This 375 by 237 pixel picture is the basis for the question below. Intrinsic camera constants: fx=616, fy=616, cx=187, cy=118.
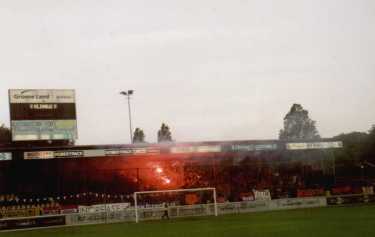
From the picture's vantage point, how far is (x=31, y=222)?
41.3m

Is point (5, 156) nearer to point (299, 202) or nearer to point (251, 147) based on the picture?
point (251, 147)

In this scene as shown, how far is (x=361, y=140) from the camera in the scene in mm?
107000

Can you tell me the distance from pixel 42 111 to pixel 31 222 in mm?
8368

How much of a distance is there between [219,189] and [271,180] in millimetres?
5780

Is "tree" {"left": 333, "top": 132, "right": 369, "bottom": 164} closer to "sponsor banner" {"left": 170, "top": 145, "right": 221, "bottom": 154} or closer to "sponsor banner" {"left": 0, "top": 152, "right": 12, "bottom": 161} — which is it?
"sponsor banner" {"left": 170, "top": 145, "right": 221, "bottom": 154}

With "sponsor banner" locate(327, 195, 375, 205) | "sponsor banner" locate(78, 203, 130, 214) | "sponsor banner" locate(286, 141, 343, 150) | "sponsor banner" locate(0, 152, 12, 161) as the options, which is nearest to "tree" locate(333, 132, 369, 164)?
"sponsor banner" locate(286, 141, 343, 150)

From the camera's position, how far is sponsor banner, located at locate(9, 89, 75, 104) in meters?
44.6

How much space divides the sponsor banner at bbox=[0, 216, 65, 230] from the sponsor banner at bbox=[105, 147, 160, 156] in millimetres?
9830

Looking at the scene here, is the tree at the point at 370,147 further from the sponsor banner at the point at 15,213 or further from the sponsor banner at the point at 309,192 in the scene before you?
the sponsor banner at the point at 15,213

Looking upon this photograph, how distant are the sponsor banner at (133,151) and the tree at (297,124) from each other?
83.0m

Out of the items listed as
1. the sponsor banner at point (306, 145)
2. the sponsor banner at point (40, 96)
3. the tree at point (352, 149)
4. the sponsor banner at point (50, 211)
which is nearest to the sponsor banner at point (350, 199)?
the sponsor banner at point (306, 145)

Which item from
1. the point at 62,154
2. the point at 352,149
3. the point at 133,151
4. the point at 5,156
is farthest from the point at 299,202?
the point at 352,149

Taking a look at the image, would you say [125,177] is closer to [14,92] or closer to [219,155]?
[219,155]

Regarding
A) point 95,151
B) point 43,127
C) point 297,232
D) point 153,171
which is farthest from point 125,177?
point 297,232
